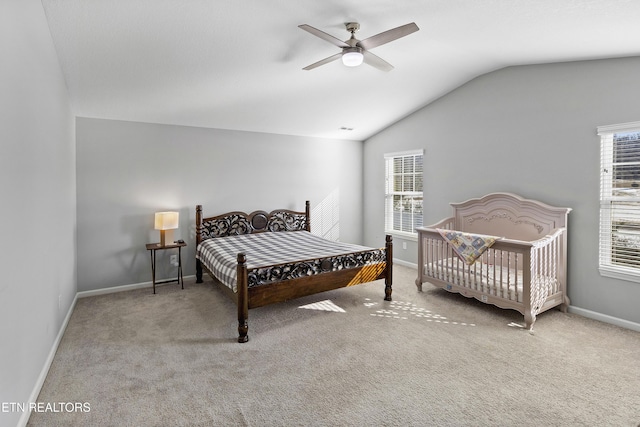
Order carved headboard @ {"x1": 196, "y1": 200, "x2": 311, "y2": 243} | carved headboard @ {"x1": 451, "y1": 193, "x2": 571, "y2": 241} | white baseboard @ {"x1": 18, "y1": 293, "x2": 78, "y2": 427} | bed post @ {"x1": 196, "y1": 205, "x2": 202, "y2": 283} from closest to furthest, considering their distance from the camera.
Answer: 1. white baseboard @ {"x1": 18, "y1": 293, "x2": 78, "y2": 427}
2. carved headboard @ {"x1": 451, "y1": 193, "x2": 571, "y2": 241}
3. bed post @ {"x1": 196, "y1": 205, "x2": 202, "y2": 283}
4. carved headboard @ {"x1": 196, "y1": 200, "x2": 311, "y2": 243}

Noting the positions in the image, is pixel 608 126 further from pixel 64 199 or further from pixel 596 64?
pixel 64 199

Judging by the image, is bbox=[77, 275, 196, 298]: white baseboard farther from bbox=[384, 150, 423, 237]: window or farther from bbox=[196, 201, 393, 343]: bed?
bbox=[384, 150, 423, 237]: window

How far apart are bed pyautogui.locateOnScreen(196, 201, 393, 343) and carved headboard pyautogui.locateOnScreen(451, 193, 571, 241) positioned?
1.30 m

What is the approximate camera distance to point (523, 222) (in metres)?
3.99

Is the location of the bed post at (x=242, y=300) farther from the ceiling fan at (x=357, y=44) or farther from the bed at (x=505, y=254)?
the bed at (x=505, y=254)

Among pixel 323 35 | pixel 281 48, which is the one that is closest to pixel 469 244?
pixel 323 35

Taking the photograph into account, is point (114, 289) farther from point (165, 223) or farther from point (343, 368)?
point (343, 368)

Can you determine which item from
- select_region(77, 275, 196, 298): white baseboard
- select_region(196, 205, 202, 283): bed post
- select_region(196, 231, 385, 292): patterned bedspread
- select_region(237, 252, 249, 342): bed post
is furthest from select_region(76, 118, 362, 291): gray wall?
select_region(237, 252, 249, 342): bed post

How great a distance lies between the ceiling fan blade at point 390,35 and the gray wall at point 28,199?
223cm

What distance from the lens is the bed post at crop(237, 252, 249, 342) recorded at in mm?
3021

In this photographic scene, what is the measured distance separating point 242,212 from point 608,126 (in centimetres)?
466

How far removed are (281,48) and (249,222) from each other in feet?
9.53

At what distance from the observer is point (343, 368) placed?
101 inches

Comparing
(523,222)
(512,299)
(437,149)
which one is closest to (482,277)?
(512,299)
